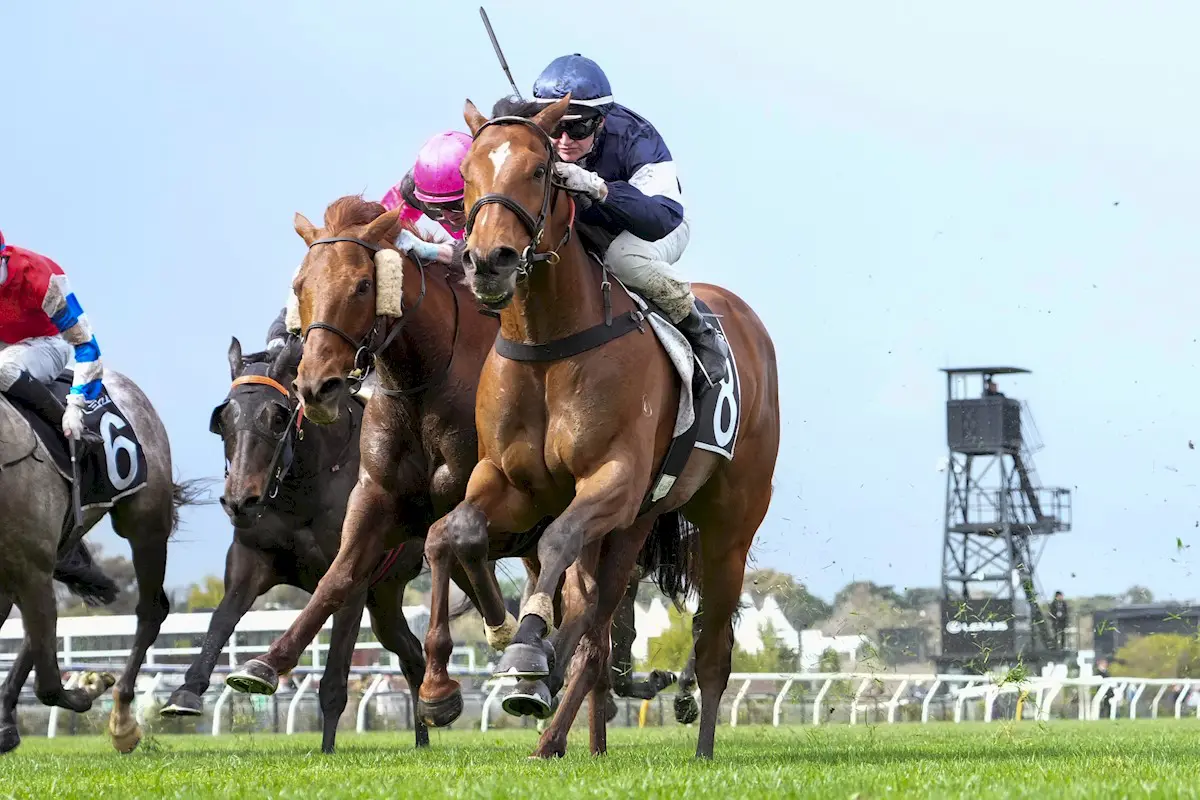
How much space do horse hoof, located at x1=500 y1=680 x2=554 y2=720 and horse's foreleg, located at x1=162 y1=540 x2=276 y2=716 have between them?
2652mm

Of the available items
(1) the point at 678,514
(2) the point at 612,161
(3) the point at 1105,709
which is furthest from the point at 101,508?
(3) the point at 1105,709

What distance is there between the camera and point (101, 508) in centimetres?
927

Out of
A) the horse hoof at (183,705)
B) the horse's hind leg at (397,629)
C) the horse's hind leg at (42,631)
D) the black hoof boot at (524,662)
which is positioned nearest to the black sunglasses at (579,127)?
the black hoof boot at (524,662)

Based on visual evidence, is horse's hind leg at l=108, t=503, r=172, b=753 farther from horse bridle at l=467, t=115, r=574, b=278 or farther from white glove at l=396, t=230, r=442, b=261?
horse bridle at l=467, t=115, r=574, b=278

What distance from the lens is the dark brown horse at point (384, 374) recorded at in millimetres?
6074

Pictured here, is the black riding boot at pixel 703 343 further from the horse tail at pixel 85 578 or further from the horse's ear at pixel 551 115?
the horse tail at pixel 85 578

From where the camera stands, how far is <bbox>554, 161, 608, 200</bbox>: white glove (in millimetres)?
5855

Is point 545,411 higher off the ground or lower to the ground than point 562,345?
lower

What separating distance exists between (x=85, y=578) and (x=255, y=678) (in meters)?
5.08

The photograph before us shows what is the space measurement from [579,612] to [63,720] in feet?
40.6

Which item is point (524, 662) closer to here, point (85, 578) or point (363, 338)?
point (363, 338)

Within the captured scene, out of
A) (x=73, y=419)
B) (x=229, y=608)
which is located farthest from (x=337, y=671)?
(x=73, y=419)

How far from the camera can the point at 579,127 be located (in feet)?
21.6

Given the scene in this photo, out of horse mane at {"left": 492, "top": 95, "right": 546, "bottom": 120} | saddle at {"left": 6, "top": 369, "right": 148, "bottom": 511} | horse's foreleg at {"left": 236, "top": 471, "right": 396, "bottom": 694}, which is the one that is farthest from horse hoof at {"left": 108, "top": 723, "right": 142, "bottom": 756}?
horse mane at {"left": 492, "top": 95, "right": 546, "bottom": 120}
